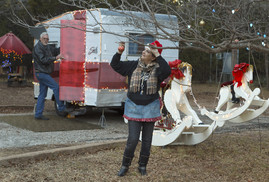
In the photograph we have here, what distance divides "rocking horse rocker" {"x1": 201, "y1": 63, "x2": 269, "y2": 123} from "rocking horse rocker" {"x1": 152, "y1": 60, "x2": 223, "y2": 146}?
9.5 inches

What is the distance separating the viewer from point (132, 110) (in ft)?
15.5

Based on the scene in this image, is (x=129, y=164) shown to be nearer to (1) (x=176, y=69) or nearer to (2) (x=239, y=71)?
(1) (x=176, y=69)

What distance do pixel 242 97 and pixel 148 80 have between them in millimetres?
2756

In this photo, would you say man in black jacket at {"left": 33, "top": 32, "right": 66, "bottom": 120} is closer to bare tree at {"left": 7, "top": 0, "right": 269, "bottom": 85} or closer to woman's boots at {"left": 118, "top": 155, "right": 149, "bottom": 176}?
bare tree at {"left": 7, "top": 0, "right": 269, "bottom": 85}

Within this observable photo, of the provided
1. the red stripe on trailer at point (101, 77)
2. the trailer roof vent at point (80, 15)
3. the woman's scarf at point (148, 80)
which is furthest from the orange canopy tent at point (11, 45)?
the woman's scarf at point (148, 80)

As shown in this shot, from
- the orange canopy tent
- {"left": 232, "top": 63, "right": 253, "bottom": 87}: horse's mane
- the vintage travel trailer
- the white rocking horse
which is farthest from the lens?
the orange canopy tent

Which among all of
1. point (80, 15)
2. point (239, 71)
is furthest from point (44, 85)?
point (239, 71)

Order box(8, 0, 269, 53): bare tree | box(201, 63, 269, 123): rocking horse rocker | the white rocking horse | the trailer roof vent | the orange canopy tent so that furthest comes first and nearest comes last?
the orange canopy tent
the trailer roof vent
the white rocking horse
box(201, 63, 269, 123): rocking horse rocker
box(8, 0, 269, 53): bare tree

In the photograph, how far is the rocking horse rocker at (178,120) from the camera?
598 centimetres

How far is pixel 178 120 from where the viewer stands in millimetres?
6156

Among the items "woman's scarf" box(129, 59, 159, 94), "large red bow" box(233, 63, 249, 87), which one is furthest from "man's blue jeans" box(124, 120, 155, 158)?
"large red bow" box(233, 63, 249, 87)

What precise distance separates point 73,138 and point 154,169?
2.48 metres

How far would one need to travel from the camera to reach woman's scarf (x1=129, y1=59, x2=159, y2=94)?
469cm

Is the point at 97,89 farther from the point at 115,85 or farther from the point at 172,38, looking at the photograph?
the point at 172,38
